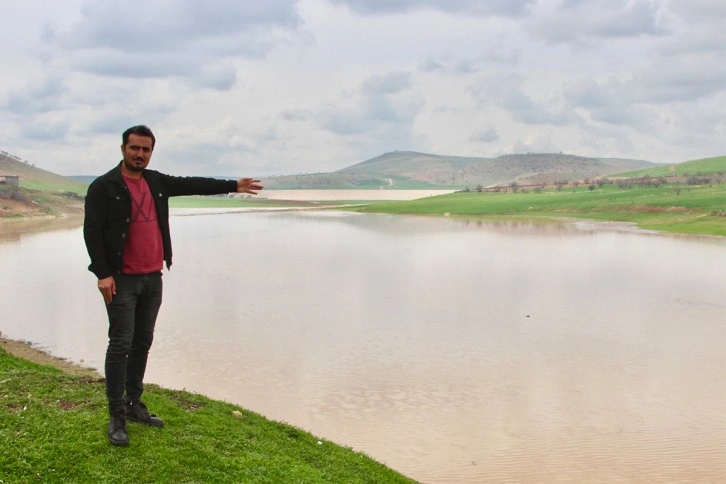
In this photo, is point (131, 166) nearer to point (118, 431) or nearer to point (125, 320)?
point (125, 320)

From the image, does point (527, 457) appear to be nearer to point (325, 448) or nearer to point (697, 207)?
point (325, 448)

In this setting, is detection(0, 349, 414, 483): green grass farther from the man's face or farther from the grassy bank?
the grassy bank

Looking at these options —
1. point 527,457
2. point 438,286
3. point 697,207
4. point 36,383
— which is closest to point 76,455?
point 36,383

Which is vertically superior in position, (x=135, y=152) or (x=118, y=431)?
(x=135, y=152)

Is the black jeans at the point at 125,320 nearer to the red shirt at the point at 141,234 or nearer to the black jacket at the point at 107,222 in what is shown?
the red shirt at the point at 141,234

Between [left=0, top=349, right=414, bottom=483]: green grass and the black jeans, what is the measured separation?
0.55 meters

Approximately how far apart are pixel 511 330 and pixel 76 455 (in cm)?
1906

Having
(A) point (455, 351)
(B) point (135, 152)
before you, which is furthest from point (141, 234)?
(A) point (455, 351)

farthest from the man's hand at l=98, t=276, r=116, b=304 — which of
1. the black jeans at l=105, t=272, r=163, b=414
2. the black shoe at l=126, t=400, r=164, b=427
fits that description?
the black shoe at l=126, t=400, r=164, b=427

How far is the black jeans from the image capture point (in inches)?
276

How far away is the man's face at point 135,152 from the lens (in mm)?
7070

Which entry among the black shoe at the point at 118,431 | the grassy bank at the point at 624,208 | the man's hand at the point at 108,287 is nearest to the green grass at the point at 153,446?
the black shoe at the point at 118,431

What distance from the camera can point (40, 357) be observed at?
18.5 m

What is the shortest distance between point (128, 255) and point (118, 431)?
1.88 meters
